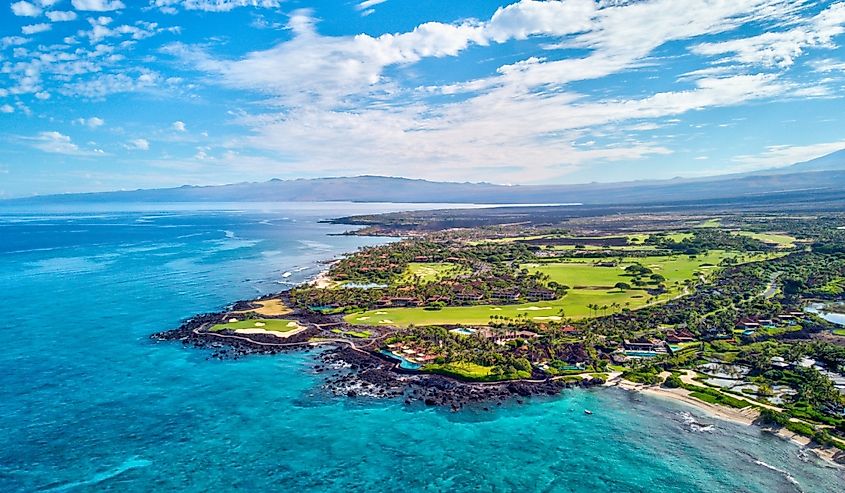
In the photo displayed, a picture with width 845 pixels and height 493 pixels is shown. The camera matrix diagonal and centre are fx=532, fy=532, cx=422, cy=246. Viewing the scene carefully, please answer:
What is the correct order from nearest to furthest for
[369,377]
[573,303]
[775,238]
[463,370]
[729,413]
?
1. [729,413]
2. [369,377]
3. [463,370]
4. [573,303]
5. [775,238]

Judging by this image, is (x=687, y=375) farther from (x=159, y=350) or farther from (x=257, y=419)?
(x=159, y=350)

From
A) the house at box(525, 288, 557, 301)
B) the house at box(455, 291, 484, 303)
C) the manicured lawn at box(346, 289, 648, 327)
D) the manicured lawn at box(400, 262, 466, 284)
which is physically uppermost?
the manicured lawn at box(400, 262, 466, 284)

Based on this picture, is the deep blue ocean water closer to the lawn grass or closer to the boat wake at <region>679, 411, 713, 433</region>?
the boat wake at <region>679, 411, 713, 433</region>

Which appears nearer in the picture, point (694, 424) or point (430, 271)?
point (694, 424)

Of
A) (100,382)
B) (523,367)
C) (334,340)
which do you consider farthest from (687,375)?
(100,382)

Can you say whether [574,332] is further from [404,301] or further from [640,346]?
[404,301]

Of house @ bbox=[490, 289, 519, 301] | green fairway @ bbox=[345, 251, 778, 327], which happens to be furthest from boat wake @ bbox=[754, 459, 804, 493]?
house @ bbox=[490, 289, 519, 301]

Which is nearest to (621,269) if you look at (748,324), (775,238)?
(748,324)
